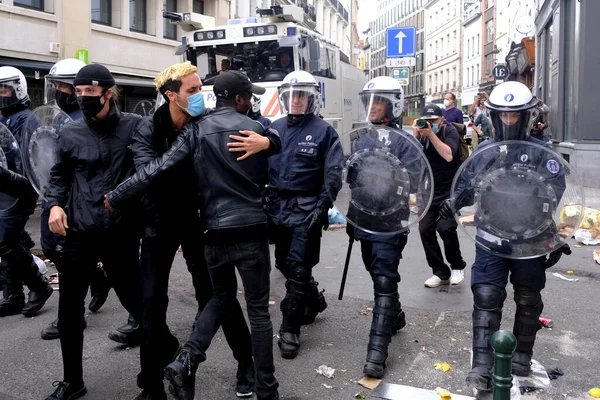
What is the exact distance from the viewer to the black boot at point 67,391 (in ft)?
12.3

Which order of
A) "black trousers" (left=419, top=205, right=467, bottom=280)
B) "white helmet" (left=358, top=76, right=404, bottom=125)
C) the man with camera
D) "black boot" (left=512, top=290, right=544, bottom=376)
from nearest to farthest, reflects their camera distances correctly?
"black boot" (left=512, top=290, right=544, bottom=376) < "white helmet" (left=358, top=76, right=404, bottom=125) < the man with camera < "black trousers" (left=419, top=205, right=467, bottom=280)

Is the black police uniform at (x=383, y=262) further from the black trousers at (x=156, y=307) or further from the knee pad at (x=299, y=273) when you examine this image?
the black trousers at (x=156, y=307)

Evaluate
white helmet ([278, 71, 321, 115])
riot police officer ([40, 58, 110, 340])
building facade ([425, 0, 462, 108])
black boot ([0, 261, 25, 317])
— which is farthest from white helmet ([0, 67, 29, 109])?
building facade ([425, 0, 462, 108])

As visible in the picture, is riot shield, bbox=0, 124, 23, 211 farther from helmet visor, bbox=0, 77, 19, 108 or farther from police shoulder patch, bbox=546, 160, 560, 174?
police shoulder patch, bbox=546, 160, 560, 174

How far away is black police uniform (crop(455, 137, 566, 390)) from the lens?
3.83 m

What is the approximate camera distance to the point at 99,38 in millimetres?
17391

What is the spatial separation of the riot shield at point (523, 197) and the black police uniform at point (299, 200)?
1089mm

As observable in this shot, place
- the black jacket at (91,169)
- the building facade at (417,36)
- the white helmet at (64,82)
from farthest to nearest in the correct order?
the building facade at (417,36), the white helmet at (64,82), the black jacket at (91,169)

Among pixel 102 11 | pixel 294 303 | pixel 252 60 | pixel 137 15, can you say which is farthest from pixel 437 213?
pixel 137 15

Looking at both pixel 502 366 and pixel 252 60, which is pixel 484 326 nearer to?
pixel 502 366

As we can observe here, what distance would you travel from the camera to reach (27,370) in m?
4.32

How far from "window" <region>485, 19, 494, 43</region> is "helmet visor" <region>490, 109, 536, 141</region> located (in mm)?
48093

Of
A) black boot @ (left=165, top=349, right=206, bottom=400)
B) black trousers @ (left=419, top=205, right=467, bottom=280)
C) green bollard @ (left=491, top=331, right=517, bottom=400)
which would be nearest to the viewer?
green bollard @ (left=491, top=331, right=517, bottom=400)

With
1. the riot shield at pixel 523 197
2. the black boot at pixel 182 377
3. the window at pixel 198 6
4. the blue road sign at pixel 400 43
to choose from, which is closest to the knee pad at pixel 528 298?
the riot shield at pixel 523 197
